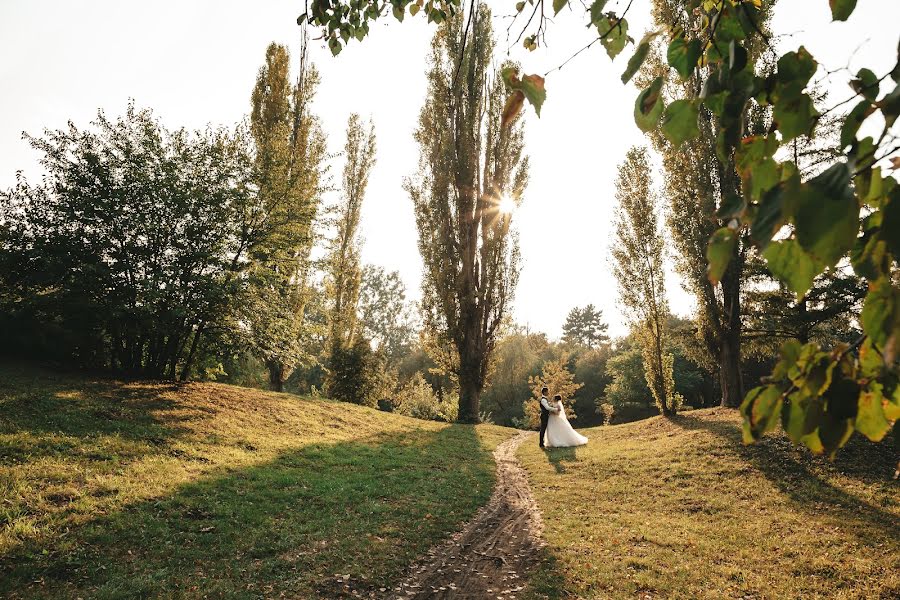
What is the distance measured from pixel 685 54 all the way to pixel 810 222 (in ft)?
2.61

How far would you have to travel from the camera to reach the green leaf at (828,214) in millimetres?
611

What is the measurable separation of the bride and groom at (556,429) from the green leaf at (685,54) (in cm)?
1482

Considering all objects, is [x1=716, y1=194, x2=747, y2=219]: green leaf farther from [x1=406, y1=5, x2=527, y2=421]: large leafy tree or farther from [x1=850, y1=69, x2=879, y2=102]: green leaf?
[x1=406, y1=5, x2=527, y2=421]: large leafy tree

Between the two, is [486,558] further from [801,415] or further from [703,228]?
[703,228]

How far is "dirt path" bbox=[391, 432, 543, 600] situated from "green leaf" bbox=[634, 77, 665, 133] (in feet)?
17.7

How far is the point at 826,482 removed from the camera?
28.0ft

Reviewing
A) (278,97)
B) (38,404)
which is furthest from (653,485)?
(278,97)

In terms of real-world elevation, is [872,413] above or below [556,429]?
above

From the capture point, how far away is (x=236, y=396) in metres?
13.8

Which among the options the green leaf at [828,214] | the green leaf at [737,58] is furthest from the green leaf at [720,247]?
the green leaf at [737,58]

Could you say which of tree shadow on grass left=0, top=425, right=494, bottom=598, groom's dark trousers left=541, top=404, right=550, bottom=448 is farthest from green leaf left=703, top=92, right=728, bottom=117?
groom's dark trousers left=541, top=404, right=550, bottom=448

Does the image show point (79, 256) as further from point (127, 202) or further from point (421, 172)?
point (421, 172)

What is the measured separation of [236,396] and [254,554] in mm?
9348

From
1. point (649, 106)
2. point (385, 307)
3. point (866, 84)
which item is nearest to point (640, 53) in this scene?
point (649, 106)
